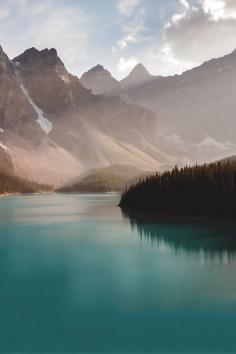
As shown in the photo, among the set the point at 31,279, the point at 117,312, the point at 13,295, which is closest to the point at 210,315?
the point at 117,312

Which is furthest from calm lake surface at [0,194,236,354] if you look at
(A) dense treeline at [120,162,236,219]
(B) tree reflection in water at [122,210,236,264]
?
(A) dense treeline at [120,162,236,219]

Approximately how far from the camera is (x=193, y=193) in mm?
77250

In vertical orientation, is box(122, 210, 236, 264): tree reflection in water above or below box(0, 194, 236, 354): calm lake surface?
above

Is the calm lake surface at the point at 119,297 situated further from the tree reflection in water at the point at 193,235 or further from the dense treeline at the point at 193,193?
the dense treeline at the point at 193,193

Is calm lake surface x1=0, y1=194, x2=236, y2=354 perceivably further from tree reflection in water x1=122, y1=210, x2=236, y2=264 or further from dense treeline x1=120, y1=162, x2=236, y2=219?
dense treeline x1=120, y1=162, x2=236, y2=219

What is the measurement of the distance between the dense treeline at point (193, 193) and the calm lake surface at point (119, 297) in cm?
2047

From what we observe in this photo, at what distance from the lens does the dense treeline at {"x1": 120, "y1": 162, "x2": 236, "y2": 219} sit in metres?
69.2

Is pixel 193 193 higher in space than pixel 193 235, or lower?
higher

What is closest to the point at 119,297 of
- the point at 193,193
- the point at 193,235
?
the point at 193,235

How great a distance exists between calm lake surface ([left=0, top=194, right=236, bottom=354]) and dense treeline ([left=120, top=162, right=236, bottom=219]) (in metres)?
20.5

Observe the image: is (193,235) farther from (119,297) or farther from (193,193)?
(119,297)

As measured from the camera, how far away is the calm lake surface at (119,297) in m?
18.9

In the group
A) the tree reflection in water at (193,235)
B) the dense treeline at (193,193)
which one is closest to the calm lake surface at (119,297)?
the tree reflection in water at (193,235)

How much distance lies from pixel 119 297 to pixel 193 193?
53339 mm
